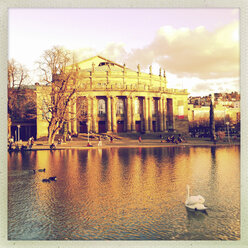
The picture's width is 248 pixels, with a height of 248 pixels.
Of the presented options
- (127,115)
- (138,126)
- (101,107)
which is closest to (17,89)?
(101,107)

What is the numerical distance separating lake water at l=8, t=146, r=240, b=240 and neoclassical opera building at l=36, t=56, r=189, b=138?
44.8 metres

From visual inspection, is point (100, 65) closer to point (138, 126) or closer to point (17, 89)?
point (138, 126)

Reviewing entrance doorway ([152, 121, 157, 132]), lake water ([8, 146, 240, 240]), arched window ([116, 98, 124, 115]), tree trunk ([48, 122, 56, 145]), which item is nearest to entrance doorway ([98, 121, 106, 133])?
arched window ([116, 98, 124, 115])

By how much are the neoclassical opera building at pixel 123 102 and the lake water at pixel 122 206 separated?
1764 inches

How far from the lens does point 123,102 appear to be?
216 ft

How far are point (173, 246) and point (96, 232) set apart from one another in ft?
7.07

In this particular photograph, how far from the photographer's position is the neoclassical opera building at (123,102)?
203 ft

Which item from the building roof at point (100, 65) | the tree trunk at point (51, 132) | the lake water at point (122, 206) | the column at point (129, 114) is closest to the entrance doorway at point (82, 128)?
the column at point (129, 114)

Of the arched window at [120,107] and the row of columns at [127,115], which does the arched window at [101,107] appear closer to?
the row of columns at [127,115]

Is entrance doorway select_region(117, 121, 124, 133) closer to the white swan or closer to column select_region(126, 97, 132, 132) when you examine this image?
column select_region(126, 97, 132, 132)

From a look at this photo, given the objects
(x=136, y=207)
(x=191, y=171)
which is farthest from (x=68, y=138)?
(x=136, y=207)

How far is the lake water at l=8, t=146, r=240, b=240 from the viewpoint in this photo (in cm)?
805

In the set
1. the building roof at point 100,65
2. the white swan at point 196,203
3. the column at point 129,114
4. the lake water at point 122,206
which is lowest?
the lake water at point 122,206

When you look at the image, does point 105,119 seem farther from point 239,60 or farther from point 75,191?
point 239,60
